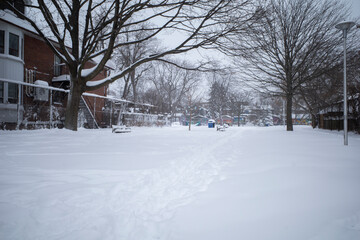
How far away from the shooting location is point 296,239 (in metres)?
1.47

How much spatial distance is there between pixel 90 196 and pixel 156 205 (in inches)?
30.5

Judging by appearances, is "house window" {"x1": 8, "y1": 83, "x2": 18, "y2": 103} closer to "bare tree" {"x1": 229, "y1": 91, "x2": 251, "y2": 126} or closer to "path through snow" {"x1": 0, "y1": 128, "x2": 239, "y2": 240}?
"path through snow" {"x1": 0, "y1": 128, "x2": 239, "y2": 240}

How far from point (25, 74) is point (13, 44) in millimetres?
2076

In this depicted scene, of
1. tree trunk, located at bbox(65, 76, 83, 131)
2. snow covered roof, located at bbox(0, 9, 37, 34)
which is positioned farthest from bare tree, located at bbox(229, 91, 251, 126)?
tree trunk, located at bbox(65, 76, 83, 131)

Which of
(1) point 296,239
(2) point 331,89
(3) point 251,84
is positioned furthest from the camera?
(3) point 251,84

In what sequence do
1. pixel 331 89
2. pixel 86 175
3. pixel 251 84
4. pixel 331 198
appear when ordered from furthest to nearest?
1. pixel 251 84
2. pixel 331 89
3. pixel 86 175
4. pixel 331 198

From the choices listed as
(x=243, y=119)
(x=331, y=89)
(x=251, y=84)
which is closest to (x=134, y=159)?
(x=251, y=84)

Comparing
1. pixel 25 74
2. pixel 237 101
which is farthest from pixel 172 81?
pixel 25 74

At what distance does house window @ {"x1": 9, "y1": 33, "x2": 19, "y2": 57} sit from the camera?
13030mm

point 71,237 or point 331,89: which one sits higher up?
point 331,89

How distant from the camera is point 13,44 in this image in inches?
520

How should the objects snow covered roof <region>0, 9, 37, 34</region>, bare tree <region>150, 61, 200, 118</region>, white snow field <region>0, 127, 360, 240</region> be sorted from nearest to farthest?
white snow field <region>0, 127, 360, 240</region> < snow covered roof <region>0, 9, 37, 34</region> < bare tree <region>150, 61, 200, 118</region>

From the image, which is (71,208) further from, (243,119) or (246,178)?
(243,119)

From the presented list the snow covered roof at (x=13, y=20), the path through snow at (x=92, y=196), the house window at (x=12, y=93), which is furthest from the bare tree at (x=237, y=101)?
the path through snow at (x=92, y=196)
